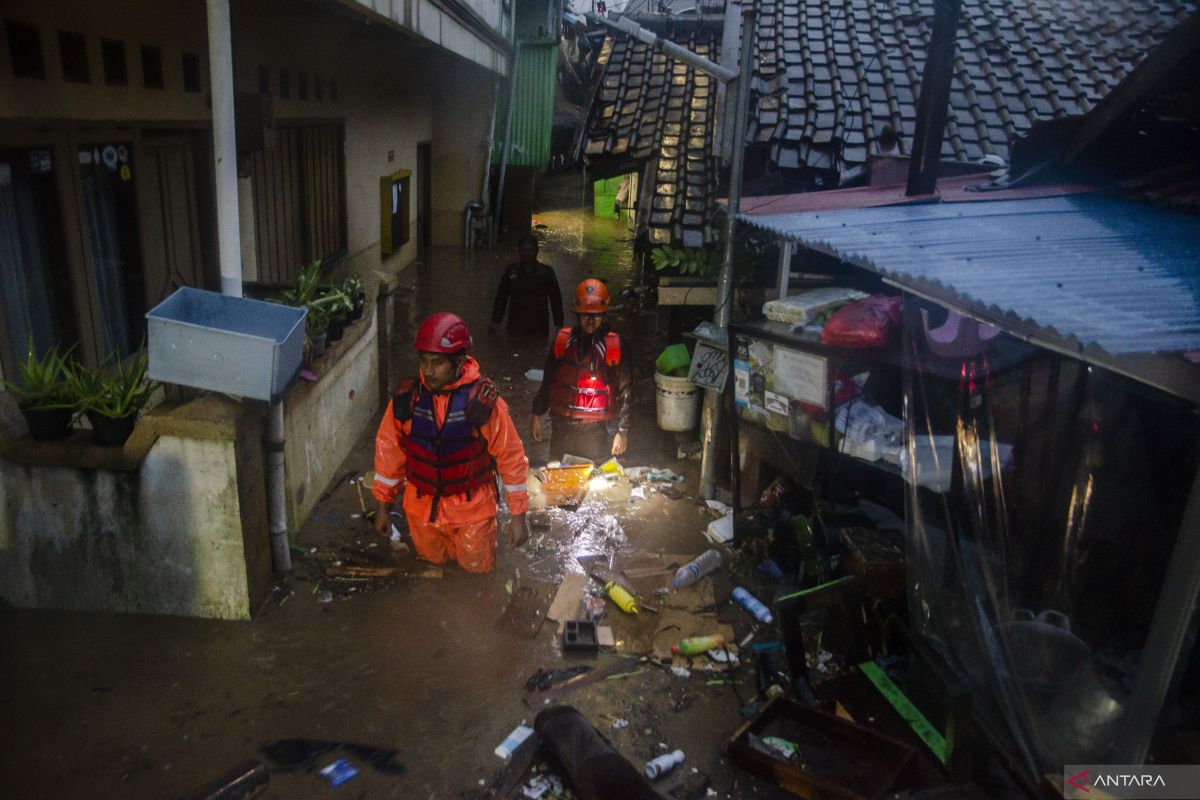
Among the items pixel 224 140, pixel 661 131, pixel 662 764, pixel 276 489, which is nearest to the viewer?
pixel 662 764

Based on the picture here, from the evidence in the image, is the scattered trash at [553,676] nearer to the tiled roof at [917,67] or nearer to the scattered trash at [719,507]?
the scattered trash at [719,507]

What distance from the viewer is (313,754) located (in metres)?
3.88

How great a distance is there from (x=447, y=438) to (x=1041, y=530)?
3351 millimetres

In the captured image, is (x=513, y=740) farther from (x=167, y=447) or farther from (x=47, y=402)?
(x=47, y=402)

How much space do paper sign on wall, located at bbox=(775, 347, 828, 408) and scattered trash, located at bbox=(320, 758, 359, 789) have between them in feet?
11.6

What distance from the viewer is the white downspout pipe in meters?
4.28

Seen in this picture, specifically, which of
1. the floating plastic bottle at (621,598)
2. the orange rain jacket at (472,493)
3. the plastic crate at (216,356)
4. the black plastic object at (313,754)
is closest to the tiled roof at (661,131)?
the orange rain jacket at (472,493)

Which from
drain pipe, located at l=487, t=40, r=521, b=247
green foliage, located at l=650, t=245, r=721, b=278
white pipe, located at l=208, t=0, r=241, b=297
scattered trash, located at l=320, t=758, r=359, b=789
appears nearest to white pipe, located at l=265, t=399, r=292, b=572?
white pipe, located at l=208, t=0, r=241, b=297

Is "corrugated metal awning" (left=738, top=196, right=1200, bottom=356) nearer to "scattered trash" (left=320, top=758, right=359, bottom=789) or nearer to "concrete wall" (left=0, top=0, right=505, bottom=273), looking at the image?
"scattered trash" (left=320, top=758, right=359, bottom=789)

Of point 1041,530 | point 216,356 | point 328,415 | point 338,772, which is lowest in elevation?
point 338,772

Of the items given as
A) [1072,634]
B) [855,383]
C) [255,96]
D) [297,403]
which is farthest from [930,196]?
[255,96]

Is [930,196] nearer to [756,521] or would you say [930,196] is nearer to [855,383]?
[855,383]

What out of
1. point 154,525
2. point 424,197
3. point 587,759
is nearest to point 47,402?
point 154,525

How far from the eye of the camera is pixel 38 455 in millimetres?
4352
